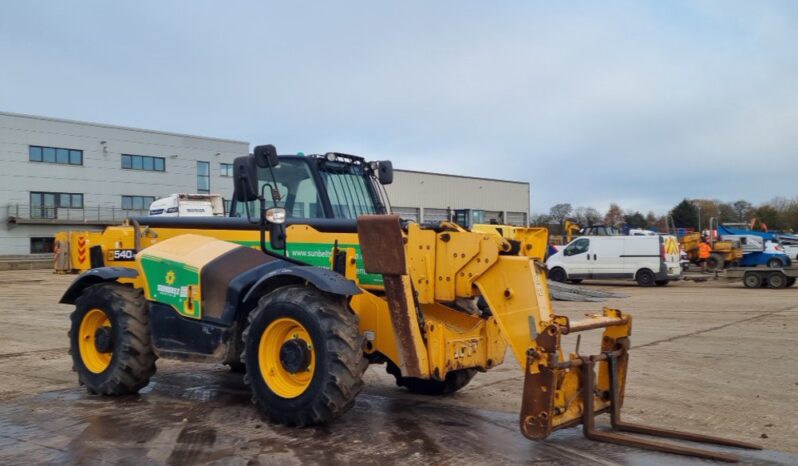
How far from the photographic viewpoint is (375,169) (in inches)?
313

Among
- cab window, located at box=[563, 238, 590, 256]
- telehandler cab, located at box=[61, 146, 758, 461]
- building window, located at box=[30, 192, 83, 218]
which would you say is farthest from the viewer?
building window, located at box=[30, 192, 83, 218]

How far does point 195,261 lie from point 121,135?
5170cm

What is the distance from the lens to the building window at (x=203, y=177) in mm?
57375

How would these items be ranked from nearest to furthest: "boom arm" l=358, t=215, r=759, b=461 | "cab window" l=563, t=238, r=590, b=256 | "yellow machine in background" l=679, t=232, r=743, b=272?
"boom arm" l=358, t=215, r=759, b=461
"cab window" l=563, t=238, r=590, b=256
"yellow machine in background" l=679, t=232, r=743, b=272

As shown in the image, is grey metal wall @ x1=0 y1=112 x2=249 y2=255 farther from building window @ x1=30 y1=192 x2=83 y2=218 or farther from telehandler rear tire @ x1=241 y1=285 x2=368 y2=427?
telehandler rear tire @ x1=241 y1=285 x2=368 y2=427

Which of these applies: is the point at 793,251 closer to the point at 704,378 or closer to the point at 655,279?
the point at 655,279

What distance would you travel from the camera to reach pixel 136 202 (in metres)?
55.6

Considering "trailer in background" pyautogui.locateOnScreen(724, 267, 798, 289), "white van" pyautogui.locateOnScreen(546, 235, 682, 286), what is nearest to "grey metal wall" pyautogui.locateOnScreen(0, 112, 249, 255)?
"white van" pyautogui.locateOnScreen(546, 235, 682, 286)

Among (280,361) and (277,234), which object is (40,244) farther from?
(280,361)

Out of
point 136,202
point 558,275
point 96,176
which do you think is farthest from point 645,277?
point 96,176

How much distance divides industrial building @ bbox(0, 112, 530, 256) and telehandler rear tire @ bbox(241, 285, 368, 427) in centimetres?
4351

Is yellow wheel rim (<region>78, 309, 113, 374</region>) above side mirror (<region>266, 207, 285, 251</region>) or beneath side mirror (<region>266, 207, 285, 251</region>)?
beneath

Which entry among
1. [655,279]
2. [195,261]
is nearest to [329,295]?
[195,261]

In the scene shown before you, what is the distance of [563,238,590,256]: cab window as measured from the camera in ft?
94.3
